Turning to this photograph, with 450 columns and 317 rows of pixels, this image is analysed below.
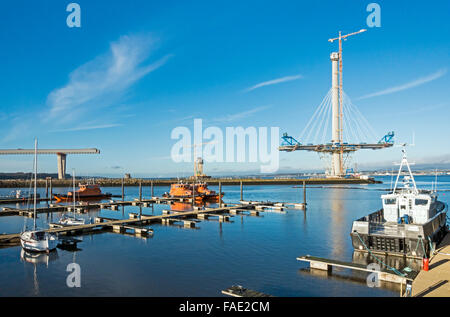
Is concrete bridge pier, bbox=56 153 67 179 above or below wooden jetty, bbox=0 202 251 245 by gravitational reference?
above

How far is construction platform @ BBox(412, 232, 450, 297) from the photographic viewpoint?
1318 cm

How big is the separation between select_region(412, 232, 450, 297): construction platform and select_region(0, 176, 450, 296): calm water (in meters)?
1.52

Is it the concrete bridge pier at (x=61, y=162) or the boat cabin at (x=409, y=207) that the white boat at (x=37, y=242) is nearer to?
the boat cabin at (x=409, y=207)

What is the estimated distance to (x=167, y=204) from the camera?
6450 centimetres

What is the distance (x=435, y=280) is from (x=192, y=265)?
44.6 ft

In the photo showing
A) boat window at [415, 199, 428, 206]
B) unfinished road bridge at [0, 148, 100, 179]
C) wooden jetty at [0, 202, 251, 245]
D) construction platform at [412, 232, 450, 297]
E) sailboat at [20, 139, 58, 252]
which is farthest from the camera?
unfinished road bridge at [0, 148, 100, 179]

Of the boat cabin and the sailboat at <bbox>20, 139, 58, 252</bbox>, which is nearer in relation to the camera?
the boat cabin

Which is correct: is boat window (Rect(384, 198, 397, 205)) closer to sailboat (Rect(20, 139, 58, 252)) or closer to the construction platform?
the construction platform

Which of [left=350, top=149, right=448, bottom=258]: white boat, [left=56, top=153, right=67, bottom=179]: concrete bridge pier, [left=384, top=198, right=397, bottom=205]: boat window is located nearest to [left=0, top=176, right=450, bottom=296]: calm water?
[left=350, top=149, right=448, bottom=258]: white boat

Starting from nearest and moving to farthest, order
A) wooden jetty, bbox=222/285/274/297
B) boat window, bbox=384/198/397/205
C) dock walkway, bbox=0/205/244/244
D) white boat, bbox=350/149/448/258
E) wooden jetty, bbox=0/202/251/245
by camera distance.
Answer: wooden jetty, bbox=222/285/274/297, white boat, bbox=350/149/448/258, boat window, bbox=384/198/397/205, dock walkway, bbox=0/205/244/244, wooden jetty, bbox=0/202/251/245

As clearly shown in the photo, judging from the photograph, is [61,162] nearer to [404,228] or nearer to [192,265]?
[192,265]

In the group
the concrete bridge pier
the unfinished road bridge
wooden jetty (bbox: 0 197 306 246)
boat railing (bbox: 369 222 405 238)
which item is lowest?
wooden jetty (bbox: 0 197 306 246)
